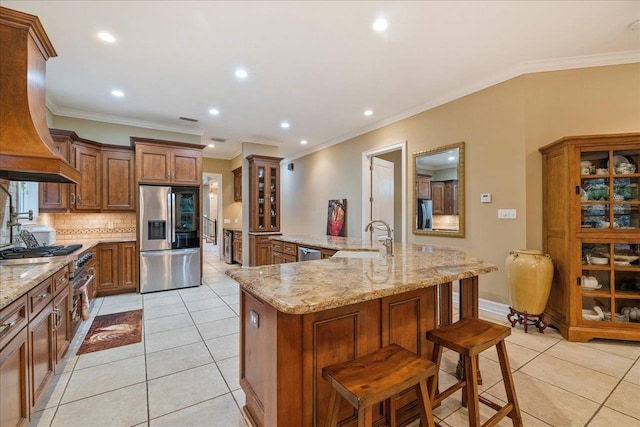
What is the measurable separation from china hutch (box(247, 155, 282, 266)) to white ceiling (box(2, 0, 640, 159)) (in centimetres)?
167

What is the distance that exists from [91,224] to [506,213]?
603 centimetres

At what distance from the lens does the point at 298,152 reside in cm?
719

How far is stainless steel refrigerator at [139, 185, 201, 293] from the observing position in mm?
4402

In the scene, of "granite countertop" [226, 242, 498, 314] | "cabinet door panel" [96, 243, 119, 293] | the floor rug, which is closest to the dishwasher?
"granite countertop" [226, 242, 498, 314]

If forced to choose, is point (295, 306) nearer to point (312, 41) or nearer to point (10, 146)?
point (10, 146)

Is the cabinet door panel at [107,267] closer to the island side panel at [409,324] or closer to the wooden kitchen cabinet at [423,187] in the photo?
the island side panel at [409,324]

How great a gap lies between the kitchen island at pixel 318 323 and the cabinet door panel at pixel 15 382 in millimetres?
1080

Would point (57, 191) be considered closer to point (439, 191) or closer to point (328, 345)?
point (328, 345)

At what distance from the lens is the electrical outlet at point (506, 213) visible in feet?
10.4

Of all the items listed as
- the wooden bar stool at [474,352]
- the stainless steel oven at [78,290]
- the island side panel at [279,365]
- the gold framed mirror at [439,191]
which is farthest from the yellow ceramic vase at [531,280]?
the stainless steel oven at [78,290]

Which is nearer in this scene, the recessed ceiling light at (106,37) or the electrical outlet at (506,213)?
the recessed ceiling light at (106,37)

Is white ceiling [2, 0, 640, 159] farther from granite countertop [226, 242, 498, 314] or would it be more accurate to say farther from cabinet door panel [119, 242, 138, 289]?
cabinet door panel [119, 242, 138, 289]

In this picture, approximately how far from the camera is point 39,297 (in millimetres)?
1755

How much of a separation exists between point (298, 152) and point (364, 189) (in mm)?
2651
